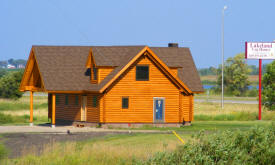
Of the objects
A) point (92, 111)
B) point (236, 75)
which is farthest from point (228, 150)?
point (236, 75)

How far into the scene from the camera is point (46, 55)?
45.3m

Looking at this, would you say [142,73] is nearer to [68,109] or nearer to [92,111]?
[92,111]

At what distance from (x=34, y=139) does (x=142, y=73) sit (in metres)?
11.1

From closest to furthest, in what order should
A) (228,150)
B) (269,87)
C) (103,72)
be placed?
(228,150) → (103,72) → (269,87)

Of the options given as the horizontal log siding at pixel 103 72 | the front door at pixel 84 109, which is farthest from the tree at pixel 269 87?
the front door at pixel 84 109

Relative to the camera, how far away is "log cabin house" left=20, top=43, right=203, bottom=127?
1620 inches

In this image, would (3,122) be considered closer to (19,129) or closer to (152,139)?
(19,129)

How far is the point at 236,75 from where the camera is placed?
106688mm

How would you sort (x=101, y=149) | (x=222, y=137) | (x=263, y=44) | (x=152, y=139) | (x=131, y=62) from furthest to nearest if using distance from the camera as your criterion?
(x=263, y=44) → (x=131, y=62) → (x=152, y=139) → (x=101, y=149) → (x=222, y=137)

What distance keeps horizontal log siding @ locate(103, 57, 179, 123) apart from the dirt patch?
430 centimetres

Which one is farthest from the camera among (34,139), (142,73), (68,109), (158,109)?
(68,109)

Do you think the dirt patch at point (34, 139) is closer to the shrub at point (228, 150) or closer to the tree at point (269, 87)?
the shrub at point (228, 150)

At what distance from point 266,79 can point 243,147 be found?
39530mm

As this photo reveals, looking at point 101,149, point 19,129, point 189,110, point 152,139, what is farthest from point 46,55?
point 101,149
